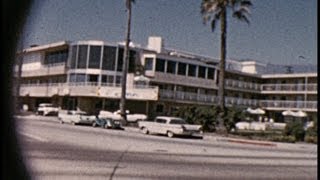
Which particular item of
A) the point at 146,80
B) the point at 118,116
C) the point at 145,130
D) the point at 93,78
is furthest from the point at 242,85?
the point at 93,78

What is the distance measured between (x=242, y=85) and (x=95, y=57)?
84.1 inches

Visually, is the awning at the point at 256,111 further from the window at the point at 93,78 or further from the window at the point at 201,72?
the window at the point at 93,78

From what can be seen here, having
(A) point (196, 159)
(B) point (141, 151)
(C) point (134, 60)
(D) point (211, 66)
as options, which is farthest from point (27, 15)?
(A) point (196, 159)

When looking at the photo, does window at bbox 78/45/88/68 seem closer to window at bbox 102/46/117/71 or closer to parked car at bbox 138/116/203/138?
window at bbox 102/46/117/71

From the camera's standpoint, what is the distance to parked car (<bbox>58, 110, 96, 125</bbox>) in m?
5.46

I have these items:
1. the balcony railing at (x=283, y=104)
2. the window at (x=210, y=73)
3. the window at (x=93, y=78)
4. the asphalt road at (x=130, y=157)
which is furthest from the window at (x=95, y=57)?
the balcony railing at (x=283, y=104)

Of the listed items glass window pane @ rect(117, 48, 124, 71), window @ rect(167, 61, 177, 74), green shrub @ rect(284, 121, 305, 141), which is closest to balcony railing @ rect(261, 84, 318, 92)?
green shrub @ rect(284, 121, 305, 141)

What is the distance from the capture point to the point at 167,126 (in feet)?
20.7

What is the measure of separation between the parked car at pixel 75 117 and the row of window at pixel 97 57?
60 centimetres

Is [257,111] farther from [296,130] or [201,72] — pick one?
[201,72]

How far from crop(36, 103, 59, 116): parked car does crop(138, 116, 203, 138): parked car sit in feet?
3.42

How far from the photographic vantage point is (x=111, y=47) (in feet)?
16.3

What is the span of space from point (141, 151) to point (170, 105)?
75 cm

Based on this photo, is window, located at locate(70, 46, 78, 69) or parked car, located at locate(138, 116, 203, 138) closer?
window, located at locate(70, 46, 78, 69)
